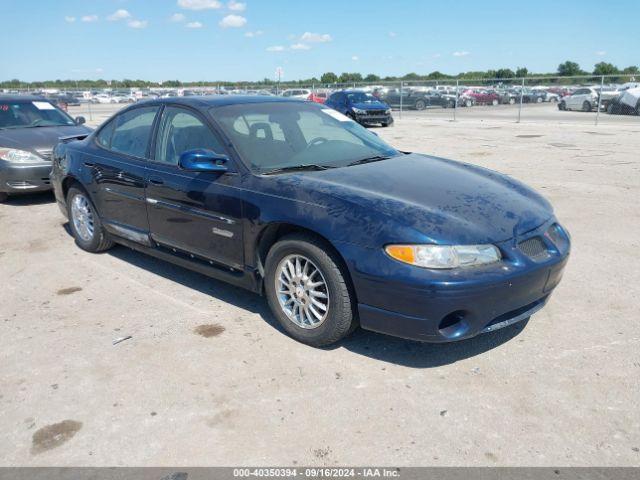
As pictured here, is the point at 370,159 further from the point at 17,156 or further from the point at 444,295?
the point at 17,156

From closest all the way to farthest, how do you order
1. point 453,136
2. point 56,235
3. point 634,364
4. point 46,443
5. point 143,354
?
point 46,443
point 634,364
point 143,354
point 56,235
point 453,136

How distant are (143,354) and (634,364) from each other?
300 cm

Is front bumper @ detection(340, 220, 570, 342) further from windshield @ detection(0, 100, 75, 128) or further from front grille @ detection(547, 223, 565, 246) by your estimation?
windshield @ detection(0, 100, 75, 128)

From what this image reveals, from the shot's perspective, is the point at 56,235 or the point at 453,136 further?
the point at 453,136

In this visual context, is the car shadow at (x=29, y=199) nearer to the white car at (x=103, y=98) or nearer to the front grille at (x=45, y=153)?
the front grille at (x=45, y=153)

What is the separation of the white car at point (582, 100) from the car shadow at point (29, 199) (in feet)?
92.8

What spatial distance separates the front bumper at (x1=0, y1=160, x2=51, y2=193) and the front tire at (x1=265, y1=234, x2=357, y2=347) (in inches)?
210

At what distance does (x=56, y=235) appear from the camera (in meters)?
6.48

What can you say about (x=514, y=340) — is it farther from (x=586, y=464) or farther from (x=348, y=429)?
(x=348, y=429)

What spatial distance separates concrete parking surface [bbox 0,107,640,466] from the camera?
8.73 feet

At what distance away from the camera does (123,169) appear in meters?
4.80

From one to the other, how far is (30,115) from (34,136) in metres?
1.00

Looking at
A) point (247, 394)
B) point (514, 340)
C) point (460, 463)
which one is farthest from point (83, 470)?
point (514, 340)

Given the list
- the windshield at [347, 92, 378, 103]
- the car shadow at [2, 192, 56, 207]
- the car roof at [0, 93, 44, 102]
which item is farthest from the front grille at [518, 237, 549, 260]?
the windshield at [347, 92, 378, 103]
